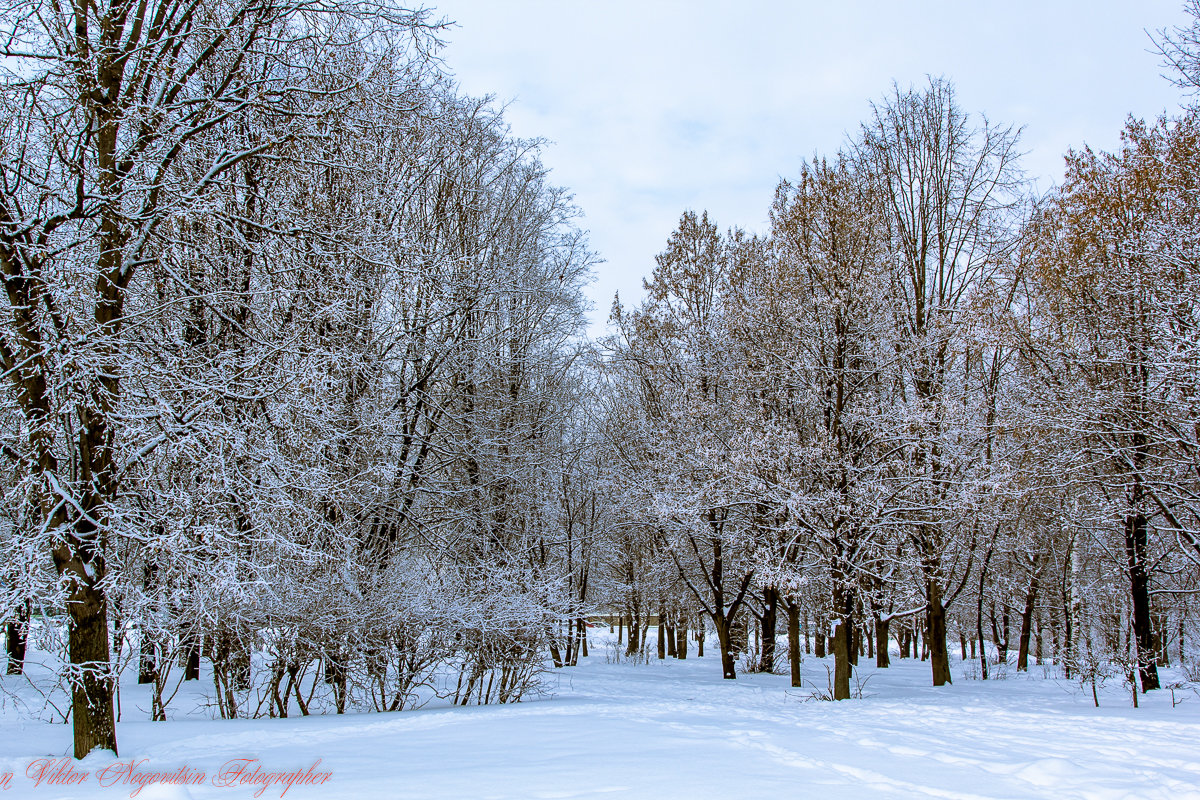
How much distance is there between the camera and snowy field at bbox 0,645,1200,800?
4738 mm

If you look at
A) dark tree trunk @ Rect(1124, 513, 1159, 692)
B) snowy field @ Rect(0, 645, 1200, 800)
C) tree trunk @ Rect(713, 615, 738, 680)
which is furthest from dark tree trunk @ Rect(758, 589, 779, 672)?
dark tree trunk @ Rect(1124, 513, 1159, 692)

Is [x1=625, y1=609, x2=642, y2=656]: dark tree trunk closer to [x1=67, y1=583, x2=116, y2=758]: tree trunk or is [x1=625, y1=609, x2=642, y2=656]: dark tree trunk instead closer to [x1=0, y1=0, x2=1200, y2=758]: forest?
[x1=0, y1=0, x2=1200, y2=758]: forest

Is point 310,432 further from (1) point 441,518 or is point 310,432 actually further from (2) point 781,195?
(2) point 781,195

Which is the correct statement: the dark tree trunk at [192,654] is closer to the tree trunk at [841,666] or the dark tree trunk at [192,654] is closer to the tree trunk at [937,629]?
the tree trunk at [841,666]

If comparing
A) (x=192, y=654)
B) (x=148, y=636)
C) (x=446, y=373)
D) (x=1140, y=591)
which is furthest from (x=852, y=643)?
(x=148, y=636)

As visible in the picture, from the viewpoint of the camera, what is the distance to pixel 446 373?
38.8 ft

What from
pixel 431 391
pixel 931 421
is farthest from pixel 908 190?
pixel 431 391

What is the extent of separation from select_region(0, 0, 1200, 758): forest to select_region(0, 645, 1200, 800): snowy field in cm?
85

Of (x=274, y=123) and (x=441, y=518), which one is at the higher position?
(x=274, y=123)

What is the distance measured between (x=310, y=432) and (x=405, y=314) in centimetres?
404

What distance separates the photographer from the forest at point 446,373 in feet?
17.7

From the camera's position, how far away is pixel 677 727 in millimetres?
7996

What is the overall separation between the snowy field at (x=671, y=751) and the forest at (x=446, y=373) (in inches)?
33.4

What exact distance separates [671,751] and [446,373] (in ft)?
24.3
